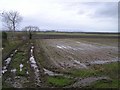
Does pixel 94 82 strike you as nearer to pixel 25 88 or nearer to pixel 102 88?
pixel 102 88

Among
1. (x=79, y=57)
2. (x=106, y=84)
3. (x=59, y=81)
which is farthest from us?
(x=79, y=57)

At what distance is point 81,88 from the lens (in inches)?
444

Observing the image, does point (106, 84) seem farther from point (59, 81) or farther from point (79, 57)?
point (79, 57)

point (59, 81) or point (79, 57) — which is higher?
point (59, 81)

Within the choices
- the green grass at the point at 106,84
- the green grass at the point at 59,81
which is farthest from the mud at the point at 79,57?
the green grass at the point at 106,84


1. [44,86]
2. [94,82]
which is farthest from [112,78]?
[44,86]

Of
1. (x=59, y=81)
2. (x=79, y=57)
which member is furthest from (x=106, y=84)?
(x=79, y=57)

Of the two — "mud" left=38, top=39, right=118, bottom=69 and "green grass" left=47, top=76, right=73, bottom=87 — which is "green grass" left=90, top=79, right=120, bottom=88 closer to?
"green grass" left=47, top=76, right=73, bottom=87

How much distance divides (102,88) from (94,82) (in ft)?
4.20

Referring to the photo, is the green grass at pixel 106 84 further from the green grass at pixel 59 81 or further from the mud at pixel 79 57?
the mud at pixel 79 57

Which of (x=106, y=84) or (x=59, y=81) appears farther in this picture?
(x=59, y=81)

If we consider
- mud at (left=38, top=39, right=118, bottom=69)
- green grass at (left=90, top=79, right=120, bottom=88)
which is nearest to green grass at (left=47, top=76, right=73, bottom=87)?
green grass at (left=90, top=79, right=120, bottom=88)

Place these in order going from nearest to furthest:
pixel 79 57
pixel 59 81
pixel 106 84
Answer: pixel 106 84 < pixel 59 81 < pixel 79 57

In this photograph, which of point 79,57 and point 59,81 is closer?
point 59,81
